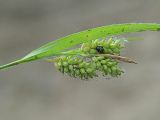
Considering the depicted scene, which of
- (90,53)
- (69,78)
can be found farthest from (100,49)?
(69,78)

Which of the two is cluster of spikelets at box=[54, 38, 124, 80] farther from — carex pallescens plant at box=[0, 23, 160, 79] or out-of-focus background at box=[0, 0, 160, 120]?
out-of-focus background at box=[0, 0, 160, 120]

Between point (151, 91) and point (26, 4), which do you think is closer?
point (151, 91)

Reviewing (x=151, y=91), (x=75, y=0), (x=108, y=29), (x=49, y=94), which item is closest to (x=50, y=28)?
(x=75, y=0)

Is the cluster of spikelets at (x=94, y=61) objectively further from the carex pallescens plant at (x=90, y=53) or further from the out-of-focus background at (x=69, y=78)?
the out-of-focus background at (x=69, y=78)

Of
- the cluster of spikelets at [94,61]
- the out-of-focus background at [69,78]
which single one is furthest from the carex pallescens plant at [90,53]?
the out-of-focus background at [69,78]

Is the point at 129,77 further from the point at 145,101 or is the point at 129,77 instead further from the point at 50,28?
the point at 50,28

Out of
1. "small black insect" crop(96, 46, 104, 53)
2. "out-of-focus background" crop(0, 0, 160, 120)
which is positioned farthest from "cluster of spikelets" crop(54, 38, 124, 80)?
"out-of-focus background" crop(0, 0, 160, 120)

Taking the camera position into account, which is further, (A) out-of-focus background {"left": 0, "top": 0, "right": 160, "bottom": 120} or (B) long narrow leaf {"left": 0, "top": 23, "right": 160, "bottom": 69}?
(A) out-of-focus background {"left": 0, "top": 0, "right": 160, "bottom": 120}

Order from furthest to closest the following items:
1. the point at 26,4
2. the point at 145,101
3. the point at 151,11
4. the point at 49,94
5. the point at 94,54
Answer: the point at 26,4 → the point at 151,11 → the point at 49,94 → the point at 145,101 → the point at 94,54
